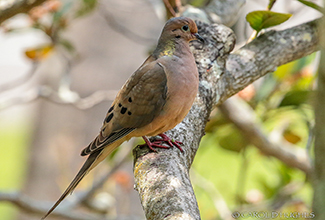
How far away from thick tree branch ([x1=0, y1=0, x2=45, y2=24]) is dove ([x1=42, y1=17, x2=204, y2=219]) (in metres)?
0.91

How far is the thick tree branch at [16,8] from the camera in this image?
2.18 meters

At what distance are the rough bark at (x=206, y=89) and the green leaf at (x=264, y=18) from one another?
12cm

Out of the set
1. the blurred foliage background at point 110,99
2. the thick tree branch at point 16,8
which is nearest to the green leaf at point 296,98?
the blurred foliage background at point 110,99

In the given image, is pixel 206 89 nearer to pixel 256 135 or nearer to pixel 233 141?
pixel 256 135

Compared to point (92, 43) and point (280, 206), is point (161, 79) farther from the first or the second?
point (92, 43)

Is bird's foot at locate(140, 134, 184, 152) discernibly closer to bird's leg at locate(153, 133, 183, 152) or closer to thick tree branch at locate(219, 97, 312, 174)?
bird's leg at locate(153, 133, 183, 152)

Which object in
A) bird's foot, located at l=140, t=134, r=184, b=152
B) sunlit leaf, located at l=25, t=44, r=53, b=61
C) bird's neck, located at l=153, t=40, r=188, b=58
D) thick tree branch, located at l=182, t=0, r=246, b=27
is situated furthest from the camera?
sunlit leaf, located at l=25, t=44, r=53, b=61

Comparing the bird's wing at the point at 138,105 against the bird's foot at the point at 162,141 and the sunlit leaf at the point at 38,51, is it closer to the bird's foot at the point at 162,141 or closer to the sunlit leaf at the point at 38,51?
the bird's foot at the point at 162,141

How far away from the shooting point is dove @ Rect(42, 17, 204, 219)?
1.75 m

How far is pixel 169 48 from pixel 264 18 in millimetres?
639

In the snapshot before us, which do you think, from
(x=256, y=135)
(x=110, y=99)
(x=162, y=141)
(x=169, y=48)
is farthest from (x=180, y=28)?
(x=110, y=99)

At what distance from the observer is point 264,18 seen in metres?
2.14

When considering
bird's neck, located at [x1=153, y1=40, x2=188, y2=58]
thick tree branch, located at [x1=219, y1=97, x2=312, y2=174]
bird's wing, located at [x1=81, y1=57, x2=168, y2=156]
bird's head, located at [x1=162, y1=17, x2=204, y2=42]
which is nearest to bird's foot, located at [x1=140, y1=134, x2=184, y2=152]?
bird's wing, located at [x1=81, y1=57, x2=168, y2=156]

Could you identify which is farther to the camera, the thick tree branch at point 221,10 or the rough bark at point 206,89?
the thick tree branch at point 221,10
